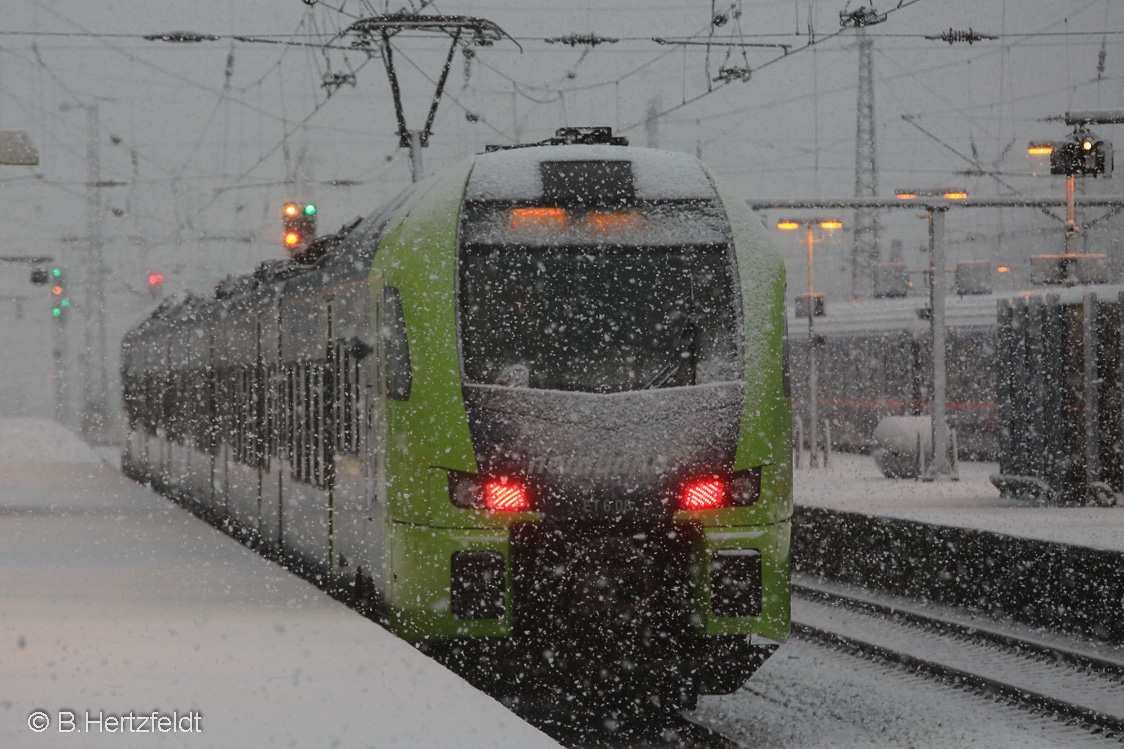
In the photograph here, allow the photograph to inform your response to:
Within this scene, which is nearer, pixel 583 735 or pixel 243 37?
pixel 583 735

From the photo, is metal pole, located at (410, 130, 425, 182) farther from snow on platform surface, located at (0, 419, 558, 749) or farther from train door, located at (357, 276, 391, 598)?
train door, located at (357, 276, 391, 598)

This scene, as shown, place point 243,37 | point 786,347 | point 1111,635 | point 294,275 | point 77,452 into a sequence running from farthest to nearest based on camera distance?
point 77,452 → point 243,37 → point 294,275 → point 1111,635 → point 786,347

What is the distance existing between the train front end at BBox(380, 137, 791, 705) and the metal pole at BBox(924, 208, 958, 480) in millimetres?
14631

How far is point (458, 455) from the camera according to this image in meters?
8.86

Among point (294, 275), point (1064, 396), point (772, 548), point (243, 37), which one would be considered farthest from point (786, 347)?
point (243, 37)

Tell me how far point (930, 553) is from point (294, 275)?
6.28 meters

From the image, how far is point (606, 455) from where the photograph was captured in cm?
879

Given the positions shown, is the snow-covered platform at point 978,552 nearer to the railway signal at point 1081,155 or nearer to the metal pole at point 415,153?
the railway signal at point 1081,155

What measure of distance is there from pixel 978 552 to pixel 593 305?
21.4 feet

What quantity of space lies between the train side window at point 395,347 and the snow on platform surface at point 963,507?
19.0ft

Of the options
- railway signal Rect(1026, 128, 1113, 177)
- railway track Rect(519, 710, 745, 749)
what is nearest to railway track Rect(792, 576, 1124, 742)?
railway track Rect(519, 710, 745, 749)

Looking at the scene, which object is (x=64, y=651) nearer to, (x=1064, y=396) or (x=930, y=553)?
(x=930, y=553)

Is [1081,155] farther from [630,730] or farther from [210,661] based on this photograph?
[210,661]

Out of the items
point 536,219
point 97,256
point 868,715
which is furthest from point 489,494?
point 97,256
